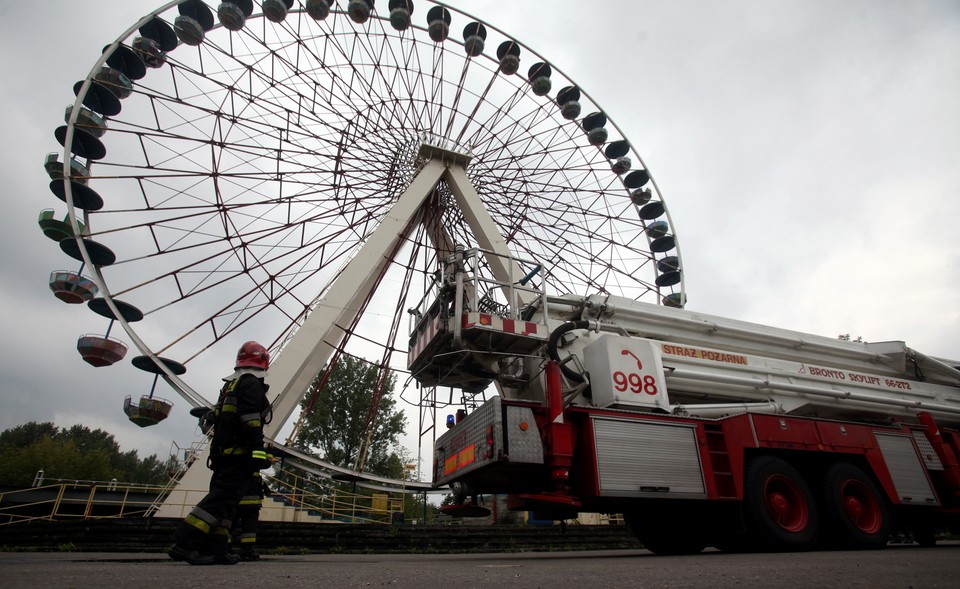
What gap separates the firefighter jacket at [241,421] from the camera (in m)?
4.73

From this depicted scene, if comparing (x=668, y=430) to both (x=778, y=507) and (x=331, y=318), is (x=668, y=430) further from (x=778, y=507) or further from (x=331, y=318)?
(x=331, y=318)

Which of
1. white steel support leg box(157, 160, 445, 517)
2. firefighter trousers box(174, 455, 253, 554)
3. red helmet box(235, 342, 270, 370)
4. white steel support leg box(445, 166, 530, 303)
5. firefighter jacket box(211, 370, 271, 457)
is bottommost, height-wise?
firefighter trousers box(174, 455, 253, 554)

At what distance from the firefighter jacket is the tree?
30.5 m

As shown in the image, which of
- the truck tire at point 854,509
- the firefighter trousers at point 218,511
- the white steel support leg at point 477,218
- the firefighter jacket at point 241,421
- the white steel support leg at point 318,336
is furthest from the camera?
the white steel support leg at point 477,218

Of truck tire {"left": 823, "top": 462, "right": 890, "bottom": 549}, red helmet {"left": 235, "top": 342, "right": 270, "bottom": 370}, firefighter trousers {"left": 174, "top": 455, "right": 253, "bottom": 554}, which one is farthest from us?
truck tire {"left": 823, "top": 462, "right": 890, "bottom": 549}

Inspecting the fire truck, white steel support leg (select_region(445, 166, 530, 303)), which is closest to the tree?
white steel support leg (select_region(445, 166, 530, 303))

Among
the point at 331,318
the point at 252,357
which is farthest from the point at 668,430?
the point at 331,318

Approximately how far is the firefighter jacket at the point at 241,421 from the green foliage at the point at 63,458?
35102 millimetres

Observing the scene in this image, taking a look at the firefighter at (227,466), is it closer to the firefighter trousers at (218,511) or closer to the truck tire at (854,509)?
the firefighter trousers at (218,511)

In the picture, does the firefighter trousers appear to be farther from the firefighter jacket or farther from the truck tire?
the truck tire

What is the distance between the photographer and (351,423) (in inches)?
1417

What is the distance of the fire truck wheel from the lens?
24.0 feet

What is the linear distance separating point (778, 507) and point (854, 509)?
4.74ft

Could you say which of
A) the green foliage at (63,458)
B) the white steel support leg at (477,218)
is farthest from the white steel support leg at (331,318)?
the green foliage at (63,458)
